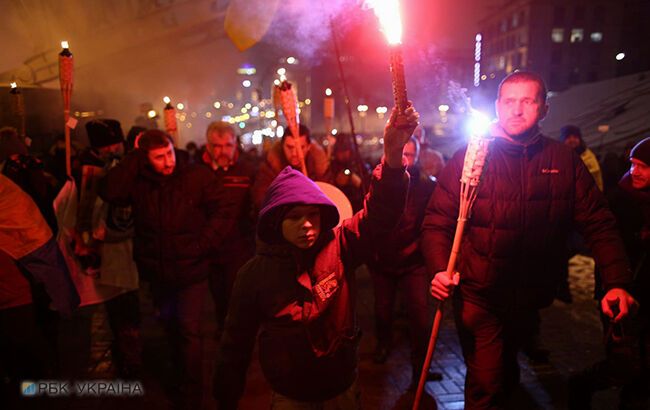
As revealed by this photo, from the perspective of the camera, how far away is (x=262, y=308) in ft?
8.11

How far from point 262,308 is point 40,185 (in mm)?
2880

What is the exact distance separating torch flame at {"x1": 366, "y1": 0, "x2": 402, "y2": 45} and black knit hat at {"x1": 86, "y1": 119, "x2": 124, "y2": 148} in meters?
4.09

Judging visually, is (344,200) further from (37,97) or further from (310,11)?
(37,97)

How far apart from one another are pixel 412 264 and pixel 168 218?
2.36 metres

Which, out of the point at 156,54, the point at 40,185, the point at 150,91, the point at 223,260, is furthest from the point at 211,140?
the point at 150,91

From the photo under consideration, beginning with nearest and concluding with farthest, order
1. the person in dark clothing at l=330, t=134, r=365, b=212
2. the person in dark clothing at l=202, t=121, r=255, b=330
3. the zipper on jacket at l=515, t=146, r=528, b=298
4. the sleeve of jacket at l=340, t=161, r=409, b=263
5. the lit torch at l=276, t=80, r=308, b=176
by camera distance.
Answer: the sleeve of jacket at l=340, t=161, r=409, b=263
the zipper on jacket at l=515, t=146, r=528, b=298
the lit torch at l=276, t=80, r=308, b=176
the person in dark clothing at l=202, t=121, r=255, b=330
the person in dark clothing at l=330, t=134, r=365, b=212

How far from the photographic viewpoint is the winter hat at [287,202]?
2.33 m

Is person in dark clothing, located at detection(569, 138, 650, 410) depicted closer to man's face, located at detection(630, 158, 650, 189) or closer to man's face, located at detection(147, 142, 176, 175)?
man's face, located at detection(630, 158, 650, 189)

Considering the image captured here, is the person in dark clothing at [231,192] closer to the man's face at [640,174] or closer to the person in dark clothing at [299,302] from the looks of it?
the person in dark clothing at [299,302]

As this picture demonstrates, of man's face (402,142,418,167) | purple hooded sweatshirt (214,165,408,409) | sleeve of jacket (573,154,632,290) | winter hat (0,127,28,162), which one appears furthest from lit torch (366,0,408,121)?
winter hat (0,127,28,162)

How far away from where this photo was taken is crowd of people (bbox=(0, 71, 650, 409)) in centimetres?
242

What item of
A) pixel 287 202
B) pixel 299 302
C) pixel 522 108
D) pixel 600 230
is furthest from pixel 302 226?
pixel 600 230

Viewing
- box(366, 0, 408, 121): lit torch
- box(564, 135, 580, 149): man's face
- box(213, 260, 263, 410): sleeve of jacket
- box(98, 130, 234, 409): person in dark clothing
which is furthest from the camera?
box(564, 135, 580, 149): man's face

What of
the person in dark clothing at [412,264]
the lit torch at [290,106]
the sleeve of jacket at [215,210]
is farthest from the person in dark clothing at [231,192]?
the person in dark clothing at [412,264]
